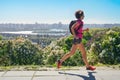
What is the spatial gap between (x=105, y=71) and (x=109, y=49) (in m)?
5.09

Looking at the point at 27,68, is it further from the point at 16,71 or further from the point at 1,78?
the point at 1,78

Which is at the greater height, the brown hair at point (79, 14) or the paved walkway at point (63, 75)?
the brown hair at point (79, 14)

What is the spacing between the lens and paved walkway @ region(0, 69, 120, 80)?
6406 mm

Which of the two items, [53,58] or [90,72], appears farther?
[53,58]

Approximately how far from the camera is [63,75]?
263 inches

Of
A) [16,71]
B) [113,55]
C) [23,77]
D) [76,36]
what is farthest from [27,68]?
[113,55]

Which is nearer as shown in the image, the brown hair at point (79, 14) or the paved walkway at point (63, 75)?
the paved walkway at point (63, 75)

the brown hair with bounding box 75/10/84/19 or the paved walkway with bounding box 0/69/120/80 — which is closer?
the paved walkway with bounding box 0/69/120/80

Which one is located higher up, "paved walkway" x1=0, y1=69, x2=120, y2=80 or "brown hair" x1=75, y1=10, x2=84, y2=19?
"brown hair" x1=75, y1=10, x2=84, y2=19

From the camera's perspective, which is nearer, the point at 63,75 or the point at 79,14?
the point at 63,75

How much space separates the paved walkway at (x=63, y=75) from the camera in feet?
21.0

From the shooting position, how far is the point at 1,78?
20.9ft

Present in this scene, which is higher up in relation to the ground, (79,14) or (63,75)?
(79,14)

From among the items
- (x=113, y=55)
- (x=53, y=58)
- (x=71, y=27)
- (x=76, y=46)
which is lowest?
(x=53, y=58)
